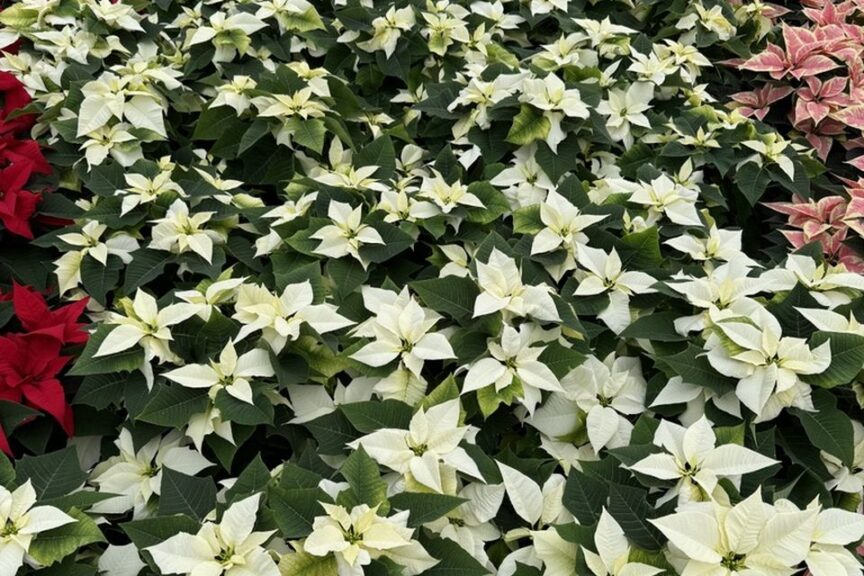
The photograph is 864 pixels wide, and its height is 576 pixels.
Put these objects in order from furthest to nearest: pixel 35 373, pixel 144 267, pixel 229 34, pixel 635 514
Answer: pixel 229 34 < pixel 144 267 < pixel 35 373 < pixel 635 514

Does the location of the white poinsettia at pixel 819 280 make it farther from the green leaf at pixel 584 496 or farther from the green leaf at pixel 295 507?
the green leaf at pixel 295 507

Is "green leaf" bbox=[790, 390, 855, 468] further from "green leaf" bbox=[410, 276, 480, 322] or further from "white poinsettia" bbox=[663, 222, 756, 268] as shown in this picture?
"green leaf" bbox=[410, 276, 480, 322]

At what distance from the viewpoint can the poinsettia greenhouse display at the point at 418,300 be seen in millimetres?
1038

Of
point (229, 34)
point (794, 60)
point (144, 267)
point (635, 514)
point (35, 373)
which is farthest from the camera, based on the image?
point (794, 60)

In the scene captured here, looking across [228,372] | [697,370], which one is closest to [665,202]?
[697,370]

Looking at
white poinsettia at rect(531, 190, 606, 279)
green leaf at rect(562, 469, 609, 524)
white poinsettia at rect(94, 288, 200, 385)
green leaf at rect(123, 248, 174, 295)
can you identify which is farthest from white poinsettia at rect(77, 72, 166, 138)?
green leaf at rect(562, 469, 609, 524)

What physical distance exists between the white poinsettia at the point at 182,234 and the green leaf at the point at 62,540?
1.97ft

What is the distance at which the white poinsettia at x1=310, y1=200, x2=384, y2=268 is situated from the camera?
1437 mm

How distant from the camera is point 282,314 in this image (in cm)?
126

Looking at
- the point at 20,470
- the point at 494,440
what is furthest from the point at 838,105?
the point at 20,470

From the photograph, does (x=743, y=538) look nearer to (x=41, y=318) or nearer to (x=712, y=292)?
(x=712, y=292)

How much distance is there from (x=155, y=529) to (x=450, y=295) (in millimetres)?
597

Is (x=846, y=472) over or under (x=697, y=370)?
under

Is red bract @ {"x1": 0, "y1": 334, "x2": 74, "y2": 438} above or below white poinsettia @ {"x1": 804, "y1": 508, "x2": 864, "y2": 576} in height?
below
